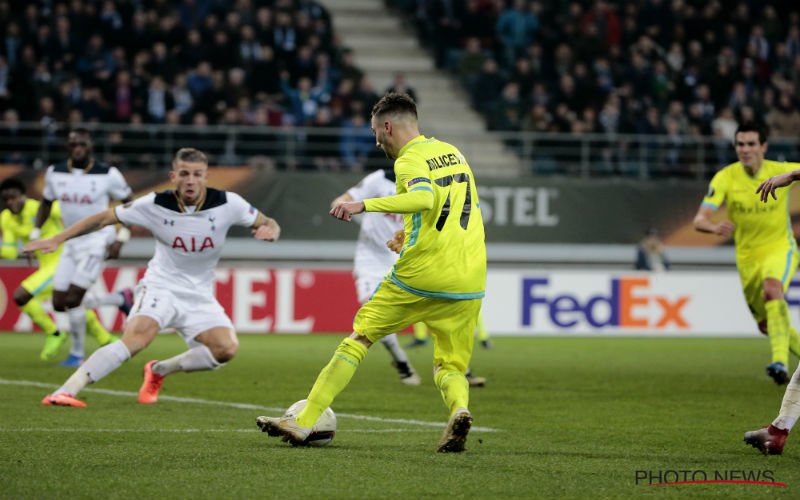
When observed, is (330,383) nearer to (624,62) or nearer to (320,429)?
(320,429)

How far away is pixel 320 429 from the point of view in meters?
8.08

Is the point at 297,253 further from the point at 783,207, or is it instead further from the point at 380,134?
the point at 380,134

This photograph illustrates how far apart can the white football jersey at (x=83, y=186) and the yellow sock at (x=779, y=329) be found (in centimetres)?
680

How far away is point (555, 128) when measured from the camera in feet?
84.6

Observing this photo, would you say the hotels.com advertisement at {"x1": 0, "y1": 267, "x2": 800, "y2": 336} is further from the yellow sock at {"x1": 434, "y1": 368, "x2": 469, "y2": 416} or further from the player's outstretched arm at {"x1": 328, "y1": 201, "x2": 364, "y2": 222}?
the player's outstretched arm at {"x1": 328, "y1": 201, "x2": 364, "y2": 222}

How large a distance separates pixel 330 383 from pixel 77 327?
774 cm

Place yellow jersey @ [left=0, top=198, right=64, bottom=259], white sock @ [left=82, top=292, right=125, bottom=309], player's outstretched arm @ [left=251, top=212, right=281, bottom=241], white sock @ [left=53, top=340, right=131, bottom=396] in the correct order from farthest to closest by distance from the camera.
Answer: yellow jersey @ [left=0, top=198, right=64, bottom=259], white sock @ [left=82, top=292, right=125, bottom=309], white sock @ [left=53, top=340, right=131, bottom=396], player's outstretched arm @ [left=251, top=212, right=281, bottom=241]

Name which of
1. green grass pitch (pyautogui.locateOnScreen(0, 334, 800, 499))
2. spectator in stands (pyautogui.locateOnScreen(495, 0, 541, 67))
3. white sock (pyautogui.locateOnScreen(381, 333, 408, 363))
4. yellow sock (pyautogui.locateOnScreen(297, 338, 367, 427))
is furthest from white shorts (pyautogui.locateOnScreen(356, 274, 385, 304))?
spectator in stands (pyautogui.locateOnScreen(495, 0, 541, 67))

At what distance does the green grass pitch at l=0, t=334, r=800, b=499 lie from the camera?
655 cm

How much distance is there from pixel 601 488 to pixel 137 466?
241cm

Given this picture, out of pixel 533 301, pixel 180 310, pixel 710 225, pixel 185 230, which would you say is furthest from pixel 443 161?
pixel 533 301

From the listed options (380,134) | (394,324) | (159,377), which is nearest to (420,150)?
(380,134)

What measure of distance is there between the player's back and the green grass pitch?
984 mm

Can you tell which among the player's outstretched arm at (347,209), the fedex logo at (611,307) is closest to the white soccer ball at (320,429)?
the player's outstretched arm at (347,209)
